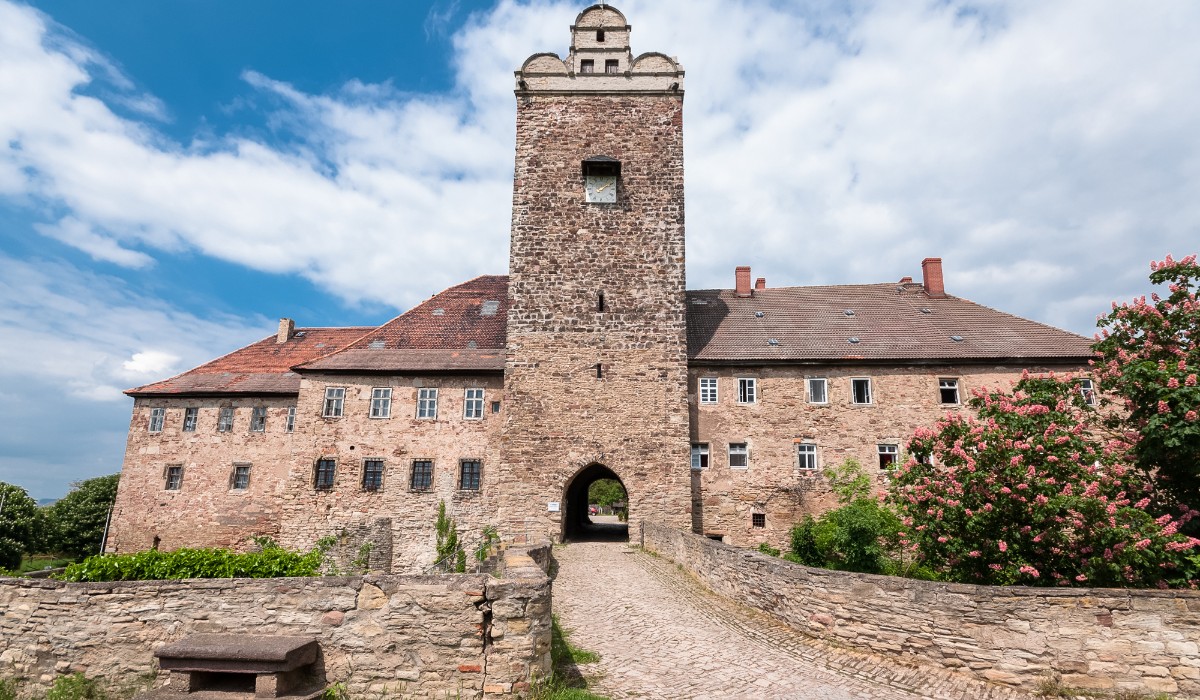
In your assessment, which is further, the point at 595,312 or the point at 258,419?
the point at 258,419

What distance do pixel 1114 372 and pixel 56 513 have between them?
36188 mm

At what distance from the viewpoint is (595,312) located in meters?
20.0

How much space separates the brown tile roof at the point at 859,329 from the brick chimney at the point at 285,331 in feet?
57.0

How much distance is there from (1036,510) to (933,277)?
18771 millimetres

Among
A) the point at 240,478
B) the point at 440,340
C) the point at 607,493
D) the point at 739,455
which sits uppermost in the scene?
the point at 440,340

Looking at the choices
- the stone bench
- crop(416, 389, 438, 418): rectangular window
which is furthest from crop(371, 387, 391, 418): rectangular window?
the stone bench

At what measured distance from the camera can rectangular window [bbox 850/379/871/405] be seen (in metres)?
20.0

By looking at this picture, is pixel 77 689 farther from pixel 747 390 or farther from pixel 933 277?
pixel 933 277

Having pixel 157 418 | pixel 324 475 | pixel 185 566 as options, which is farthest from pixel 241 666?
pixel 157 418

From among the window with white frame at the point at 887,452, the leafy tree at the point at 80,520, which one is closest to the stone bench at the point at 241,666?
the window with white frame at the point at 887,452

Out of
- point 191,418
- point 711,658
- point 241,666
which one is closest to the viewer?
point 241,666

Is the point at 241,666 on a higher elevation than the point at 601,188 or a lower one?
lower

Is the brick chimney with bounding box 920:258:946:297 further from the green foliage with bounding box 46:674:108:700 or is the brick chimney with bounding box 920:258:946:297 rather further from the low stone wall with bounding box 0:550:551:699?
the green foliage with bounding box 46:674:108:700

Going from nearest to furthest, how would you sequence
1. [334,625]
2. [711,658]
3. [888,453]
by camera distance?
1. [334,625]
2. [711,658]
3. [888,453]
